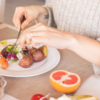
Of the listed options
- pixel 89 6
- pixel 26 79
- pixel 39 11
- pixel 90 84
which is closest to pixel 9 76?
pixel 26 79

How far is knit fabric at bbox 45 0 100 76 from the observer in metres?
1.01

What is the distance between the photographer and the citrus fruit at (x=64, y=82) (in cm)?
53

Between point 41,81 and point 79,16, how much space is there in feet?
2.11

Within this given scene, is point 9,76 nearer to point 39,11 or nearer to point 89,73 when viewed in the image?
point 89,73

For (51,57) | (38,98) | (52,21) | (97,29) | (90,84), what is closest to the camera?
(38,98)

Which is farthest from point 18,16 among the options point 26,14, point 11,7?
point 11,7

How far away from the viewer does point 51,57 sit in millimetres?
782

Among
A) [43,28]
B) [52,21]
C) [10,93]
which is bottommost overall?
[10,93]

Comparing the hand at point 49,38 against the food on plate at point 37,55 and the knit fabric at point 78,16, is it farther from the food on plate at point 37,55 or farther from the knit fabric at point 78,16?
the knit fabric at point 78,16

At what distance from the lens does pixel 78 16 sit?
1.08 metres

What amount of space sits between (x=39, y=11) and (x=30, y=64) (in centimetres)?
50

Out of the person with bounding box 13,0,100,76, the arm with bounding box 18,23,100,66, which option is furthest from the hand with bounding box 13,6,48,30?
the arm with bounding box 18,23,100,66

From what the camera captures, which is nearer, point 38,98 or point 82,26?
point 38,98

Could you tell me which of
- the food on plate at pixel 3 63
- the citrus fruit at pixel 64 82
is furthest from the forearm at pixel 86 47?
the food on plate at pixel 3 63
